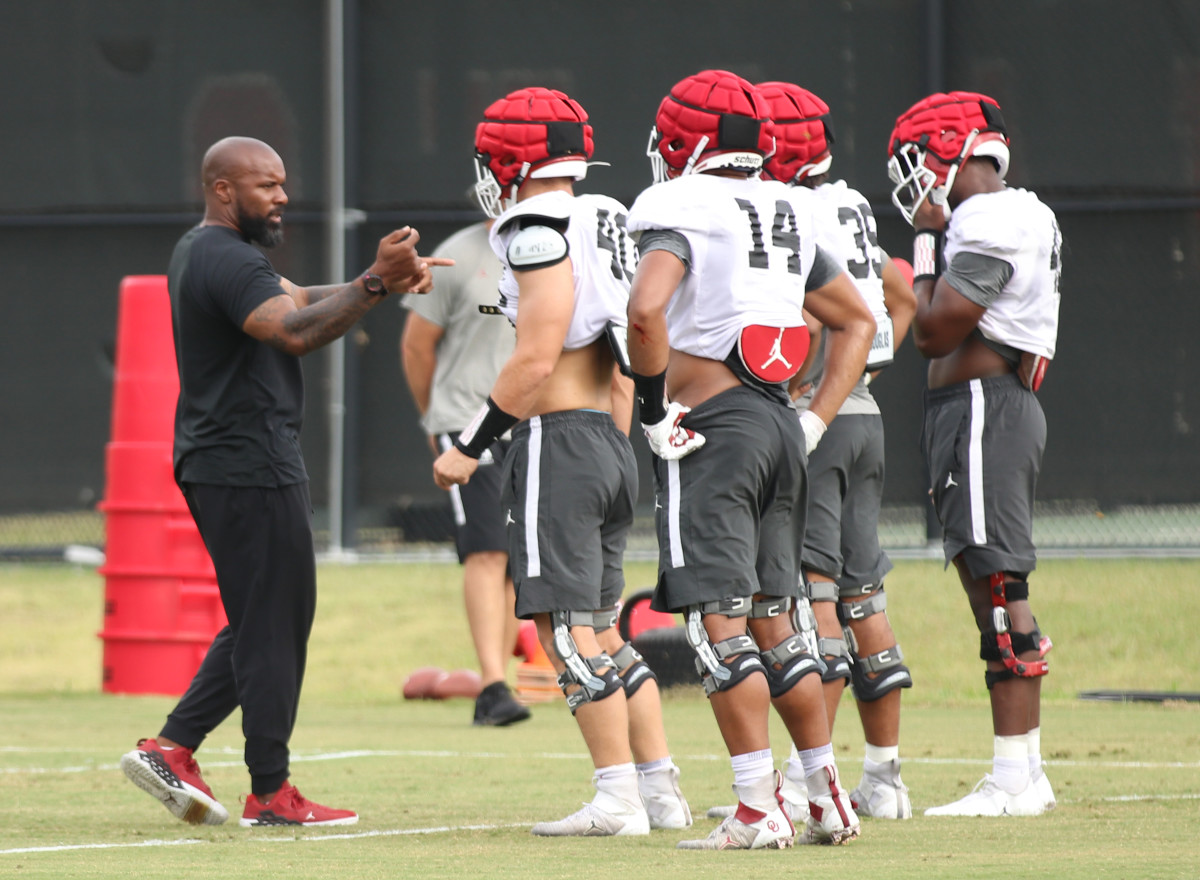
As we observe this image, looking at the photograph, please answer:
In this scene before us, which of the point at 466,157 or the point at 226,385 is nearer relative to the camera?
the point at 226,385

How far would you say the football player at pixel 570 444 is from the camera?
5.40 m

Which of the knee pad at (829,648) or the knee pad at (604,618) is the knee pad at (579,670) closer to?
the knee pad at (604,618)

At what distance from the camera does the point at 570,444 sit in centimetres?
552

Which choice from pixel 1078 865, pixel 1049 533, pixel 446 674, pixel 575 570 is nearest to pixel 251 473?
pixel 575 570

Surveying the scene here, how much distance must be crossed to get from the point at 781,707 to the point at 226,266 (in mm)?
2181

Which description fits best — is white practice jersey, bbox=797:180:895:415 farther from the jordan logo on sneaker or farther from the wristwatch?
the wristwatch

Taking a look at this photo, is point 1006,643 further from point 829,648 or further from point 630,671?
point 630,671

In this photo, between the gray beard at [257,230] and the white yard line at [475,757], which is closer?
the gray beard at [257,230]

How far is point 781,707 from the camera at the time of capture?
523 centimetres

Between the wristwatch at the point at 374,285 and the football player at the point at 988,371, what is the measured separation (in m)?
1.87

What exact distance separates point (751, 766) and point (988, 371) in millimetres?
1957

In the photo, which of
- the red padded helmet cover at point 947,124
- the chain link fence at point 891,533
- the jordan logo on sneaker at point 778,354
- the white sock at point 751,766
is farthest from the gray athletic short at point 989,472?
the chain link fence at point 891,533

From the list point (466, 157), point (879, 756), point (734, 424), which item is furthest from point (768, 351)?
point (466, 157)

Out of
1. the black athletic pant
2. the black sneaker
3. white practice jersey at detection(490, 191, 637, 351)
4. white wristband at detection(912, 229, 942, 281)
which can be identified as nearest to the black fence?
the black sneaker
